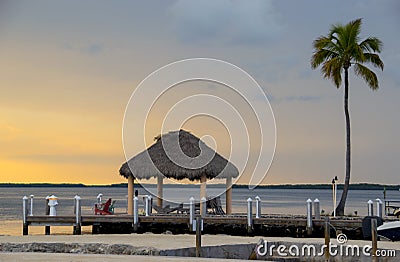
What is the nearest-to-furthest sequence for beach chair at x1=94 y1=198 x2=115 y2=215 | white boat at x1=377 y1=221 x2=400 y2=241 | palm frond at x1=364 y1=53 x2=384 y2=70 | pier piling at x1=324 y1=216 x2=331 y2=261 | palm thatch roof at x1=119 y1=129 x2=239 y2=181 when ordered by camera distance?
pier piling at x1=324 y1=216 x2=331 y2=261 → white boat at x1=377 y1=221 x2=400 y2=241 → beach chair at x1=94 y1=198 x2=115 y2=215 → palm thatch roof at x1=119 y1=129 x2=239 y2=181 → palm frond at x1=364 y1=53 x2=384 y2=70

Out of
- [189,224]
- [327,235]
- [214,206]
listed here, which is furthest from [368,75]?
[327,235]

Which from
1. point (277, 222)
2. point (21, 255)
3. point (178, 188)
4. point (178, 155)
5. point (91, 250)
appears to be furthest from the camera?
point (178, 188)

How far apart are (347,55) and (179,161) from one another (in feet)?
27.9

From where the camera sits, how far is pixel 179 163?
31250mm

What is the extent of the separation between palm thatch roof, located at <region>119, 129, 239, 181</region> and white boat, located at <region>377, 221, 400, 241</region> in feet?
35.2

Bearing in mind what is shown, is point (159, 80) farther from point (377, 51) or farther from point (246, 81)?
point (377, 51)

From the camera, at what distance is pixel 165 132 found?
33125 millimetres

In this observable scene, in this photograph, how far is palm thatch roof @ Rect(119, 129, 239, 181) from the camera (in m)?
31.1

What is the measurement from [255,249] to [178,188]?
23.2 metres

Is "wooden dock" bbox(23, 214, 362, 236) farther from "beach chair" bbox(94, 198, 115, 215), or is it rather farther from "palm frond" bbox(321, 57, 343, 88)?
"palm frond" bbox(321, 57, 343, 88)

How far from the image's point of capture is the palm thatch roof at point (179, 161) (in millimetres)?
31094

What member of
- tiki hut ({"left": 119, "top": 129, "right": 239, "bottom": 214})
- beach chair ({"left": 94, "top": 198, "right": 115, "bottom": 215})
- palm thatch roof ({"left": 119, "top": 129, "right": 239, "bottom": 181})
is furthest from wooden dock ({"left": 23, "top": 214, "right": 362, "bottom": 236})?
palm thatch roof ({"left": 119, "top": 129, "right": 239, "bottom": 181})

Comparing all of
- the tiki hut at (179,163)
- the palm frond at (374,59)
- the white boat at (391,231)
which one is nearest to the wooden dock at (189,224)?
the tiki hut at (179,163)

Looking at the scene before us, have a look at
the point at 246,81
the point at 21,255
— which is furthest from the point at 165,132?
the point at 21,255
